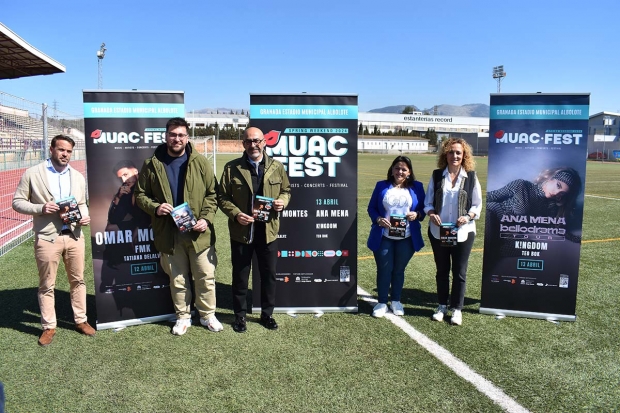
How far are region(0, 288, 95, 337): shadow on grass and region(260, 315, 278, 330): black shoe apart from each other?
1.84 m

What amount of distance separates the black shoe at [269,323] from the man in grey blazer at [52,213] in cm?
170

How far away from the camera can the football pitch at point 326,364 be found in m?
3.22

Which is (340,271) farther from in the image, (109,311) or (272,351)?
(109,311)

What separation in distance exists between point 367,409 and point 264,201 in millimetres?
2081

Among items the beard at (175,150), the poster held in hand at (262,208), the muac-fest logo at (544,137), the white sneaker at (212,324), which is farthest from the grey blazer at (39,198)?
the muac-fest logo at (544,137)

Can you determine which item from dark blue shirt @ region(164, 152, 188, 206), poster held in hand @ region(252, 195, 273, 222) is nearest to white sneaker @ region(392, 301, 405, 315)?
poster held in hand @ region(252, 195, 273, 222)

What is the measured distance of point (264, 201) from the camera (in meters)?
4.32

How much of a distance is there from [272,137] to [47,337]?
295cm

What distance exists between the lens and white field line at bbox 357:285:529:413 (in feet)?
10.5

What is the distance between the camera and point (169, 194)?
4.27 metres

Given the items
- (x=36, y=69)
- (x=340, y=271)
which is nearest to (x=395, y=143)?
(x=36, y=69)

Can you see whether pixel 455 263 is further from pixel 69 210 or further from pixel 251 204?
pixel 69 210

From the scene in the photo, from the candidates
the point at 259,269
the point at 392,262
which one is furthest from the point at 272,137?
the point at 392,262

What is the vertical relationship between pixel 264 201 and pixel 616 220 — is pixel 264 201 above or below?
above
